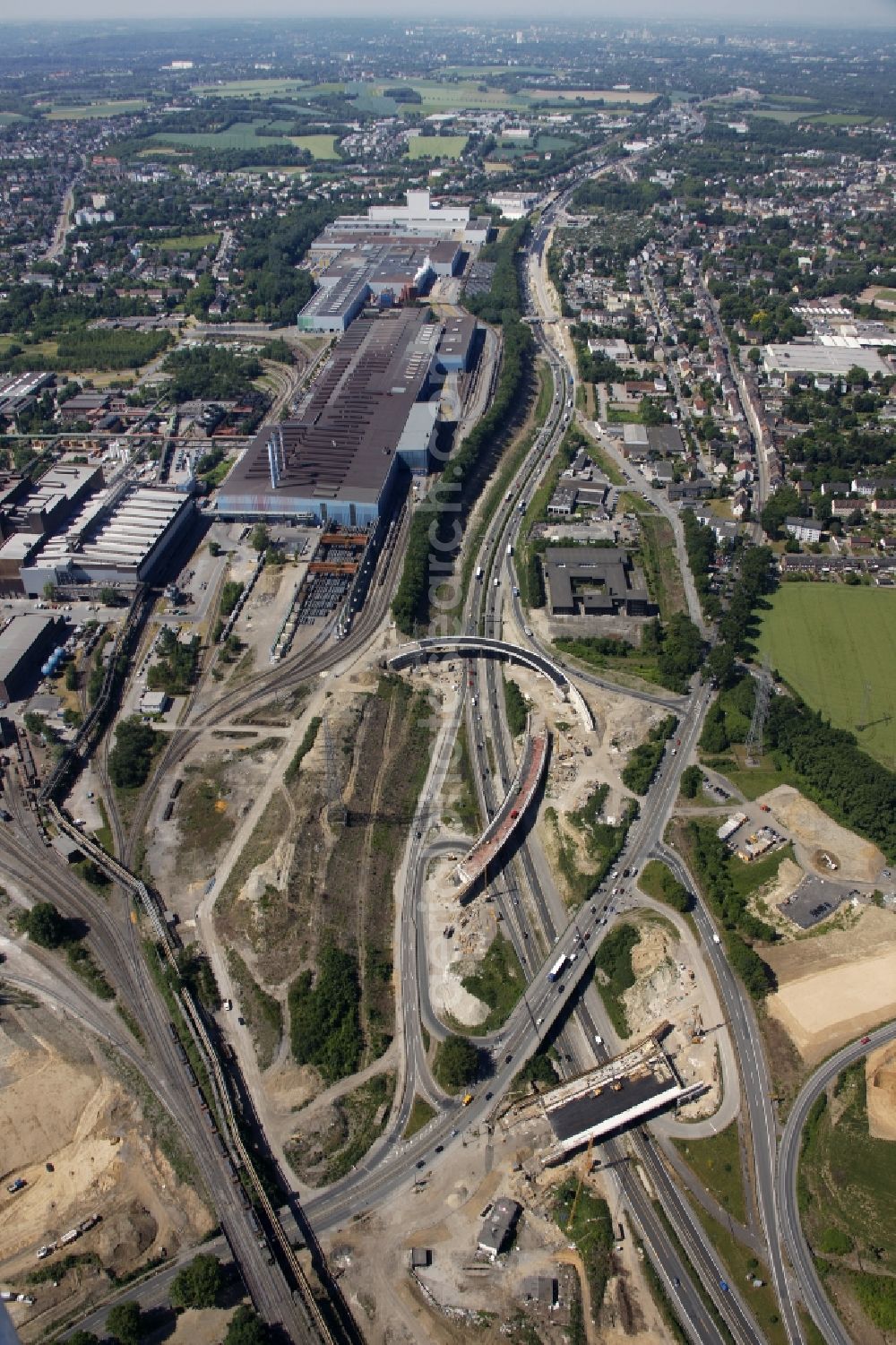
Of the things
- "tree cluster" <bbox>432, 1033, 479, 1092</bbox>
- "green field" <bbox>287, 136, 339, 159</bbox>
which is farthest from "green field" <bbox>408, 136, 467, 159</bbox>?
"tree cluster" <bbox>432, 1033, 479, 1092</bbox>

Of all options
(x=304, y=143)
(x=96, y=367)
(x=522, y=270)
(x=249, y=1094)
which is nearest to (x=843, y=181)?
(x=522, y=270)

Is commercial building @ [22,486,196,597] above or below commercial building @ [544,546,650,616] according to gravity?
above

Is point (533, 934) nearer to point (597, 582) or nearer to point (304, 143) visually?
point (597, 582)

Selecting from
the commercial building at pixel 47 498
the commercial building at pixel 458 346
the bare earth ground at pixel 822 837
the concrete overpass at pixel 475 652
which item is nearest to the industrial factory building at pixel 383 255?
the commercial building at pixel 458 346

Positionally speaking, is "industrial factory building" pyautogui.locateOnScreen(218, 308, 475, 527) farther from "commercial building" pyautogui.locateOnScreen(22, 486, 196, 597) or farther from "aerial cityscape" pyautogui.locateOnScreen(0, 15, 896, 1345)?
"commercial building" pyautogui.locateOnScreen(22, 486, 196, 597)

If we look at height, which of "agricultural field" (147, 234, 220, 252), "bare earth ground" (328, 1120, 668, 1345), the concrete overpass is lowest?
"bare earth ground" (328, 1120, 668, 1345)

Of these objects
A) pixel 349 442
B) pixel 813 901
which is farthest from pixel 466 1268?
pixel 349 442

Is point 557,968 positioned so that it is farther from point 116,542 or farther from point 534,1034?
point 116,542
